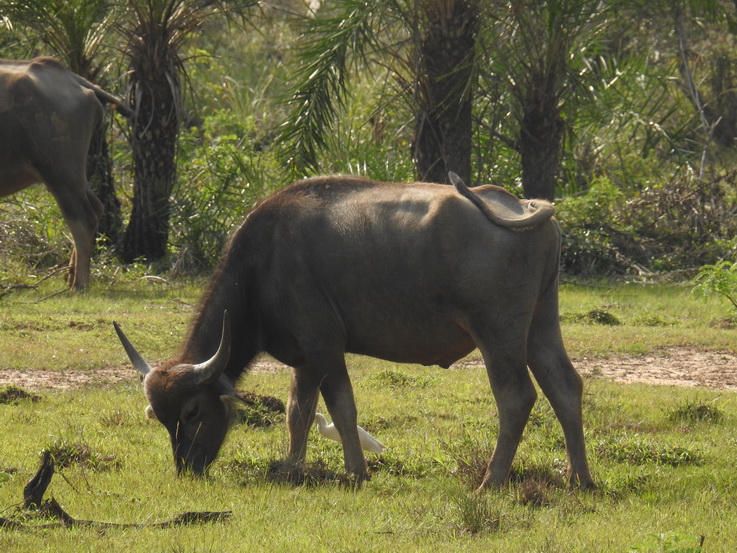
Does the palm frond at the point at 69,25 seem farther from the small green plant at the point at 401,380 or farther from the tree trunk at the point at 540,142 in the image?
the small green plant at the point at 401,380

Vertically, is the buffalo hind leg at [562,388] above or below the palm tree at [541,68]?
below

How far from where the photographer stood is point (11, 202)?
14.7m

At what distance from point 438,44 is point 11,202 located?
5.74 meters

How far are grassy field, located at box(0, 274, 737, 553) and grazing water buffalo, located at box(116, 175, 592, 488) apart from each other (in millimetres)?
288

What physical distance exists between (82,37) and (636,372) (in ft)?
26.8

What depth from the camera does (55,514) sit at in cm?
511

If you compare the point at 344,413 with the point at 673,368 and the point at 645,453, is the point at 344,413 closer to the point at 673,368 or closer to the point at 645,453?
the point at 645,453

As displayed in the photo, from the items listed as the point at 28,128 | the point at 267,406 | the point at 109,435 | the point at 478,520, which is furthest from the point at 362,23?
the point at 478,520

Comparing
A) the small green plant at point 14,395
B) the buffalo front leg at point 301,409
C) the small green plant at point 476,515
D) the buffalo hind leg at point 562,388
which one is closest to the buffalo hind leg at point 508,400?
the buffalo hind leg at point 562,388

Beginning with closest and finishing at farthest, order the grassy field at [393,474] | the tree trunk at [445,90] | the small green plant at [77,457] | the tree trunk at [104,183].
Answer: the grassy field at [393,474]
the small green plant at [77,457]
the tree trunk at [445,90]
the tree trunk at [104,183]

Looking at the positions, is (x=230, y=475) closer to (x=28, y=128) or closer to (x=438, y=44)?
(x=28, y=128)

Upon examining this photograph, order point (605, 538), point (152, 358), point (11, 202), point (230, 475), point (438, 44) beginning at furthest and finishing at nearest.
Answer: point (11, 202) → point (438, 44) → point (152, 358) → point (230, 475) → point (605, 538)

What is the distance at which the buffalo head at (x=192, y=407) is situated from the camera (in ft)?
19.9

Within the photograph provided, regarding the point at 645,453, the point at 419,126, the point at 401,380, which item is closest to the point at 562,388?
the point at 645,453
